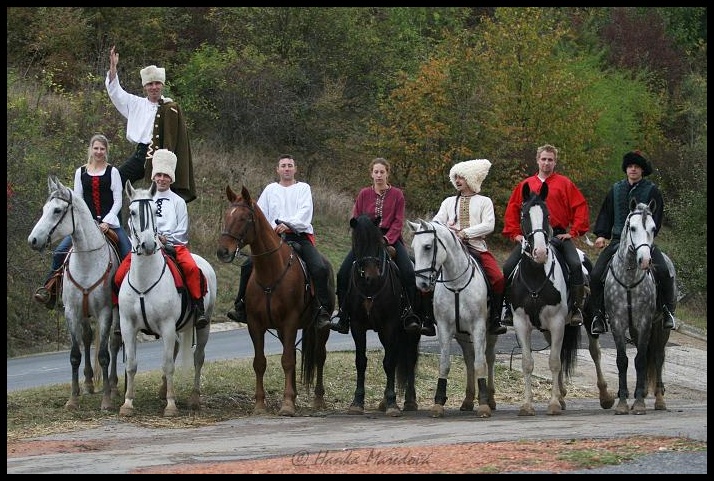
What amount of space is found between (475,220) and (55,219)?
17.2 ft

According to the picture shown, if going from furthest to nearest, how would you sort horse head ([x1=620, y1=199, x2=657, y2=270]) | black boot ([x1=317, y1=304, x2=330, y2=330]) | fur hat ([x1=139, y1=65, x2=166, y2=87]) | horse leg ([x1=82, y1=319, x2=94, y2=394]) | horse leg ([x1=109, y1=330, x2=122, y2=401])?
1. fur hat ([x1=139, y1=65, x2=166, y2=87])
2. horse leg ([x1=82, y1=319, x2=94, y2=394])
3. horse leg ([x1=109, y1=330, x2=122, y2=401])
4. black boot ([x1=317, y1=304, x2=330, y2=330])
5. horse head ([x1=620, y1=199, x2=657, y2=270])

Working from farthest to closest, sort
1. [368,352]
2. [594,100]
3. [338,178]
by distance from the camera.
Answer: [594,100] → [338,178] → [368,352]

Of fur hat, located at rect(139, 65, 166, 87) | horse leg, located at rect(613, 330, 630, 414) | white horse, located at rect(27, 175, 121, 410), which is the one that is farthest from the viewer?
fur hat, located at rect(139, 65, 166, 87)

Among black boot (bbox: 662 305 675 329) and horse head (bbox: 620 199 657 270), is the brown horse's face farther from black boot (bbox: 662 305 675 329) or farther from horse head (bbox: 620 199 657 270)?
black boot (bbox: 662 305 675 329)

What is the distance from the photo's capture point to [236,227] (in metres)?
16.3

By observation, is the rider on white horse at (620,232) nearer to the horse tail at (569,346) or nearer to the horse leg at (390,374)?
the horse tail at (569,346)

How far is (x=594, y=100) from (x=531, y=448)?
164 feet

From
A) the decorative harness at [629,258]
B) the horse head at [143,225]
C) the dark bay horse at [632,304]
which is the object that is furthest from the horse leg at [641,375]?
the horse head at [143,225]

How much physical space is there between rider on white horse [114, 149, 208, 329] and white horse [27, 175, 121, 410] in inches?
12.5

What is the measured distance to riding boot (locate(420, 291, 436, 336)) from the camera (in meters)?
17.2

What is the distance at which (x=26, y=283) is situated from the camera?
2931cm

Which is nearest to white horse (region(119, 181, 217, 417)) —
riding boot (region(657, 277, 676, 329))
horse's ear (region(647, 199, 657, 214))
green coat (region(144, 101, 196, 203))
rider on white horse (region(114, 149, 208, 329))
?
rider on white horse (region(114, 149, 208, 329))

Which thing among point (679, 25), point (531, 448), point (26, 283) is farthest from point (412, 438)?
point (679, 25)
